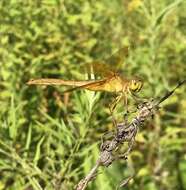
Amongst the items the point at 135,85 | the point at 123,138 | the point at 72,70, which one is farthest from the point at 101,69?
the point at 72,70

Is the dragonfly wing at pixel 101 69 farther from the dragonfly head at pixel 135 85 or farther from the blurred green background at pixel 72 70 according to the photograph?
the blurred green background at pixel 72 70

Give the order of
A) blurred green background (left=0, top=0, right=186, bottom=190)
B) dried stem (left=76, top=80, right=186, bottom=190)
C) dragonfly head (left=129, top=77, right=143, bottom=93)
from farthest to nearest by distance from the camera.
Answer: blurred green background (left=0, top=0, right=186, bottom=190) → dragonfly head (left=129, top=77, right=143, bottom=93) → dried stem (left=76, top=80, right=186, bottom=190)

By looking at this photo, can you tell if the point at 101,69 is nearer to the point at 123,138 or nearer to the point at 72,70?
the point at 123,138

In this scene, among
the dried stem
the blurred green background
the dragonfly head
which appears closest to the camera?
the dried stem

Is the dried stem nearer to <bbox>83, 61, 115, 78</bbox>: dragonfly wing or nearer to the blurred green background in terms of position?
<bbox>83, 61, 115, 78</bbox>: dragonfly wing

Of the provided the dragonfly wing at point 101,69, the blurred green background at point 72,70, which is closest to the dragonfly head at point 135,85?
the dragonfly wing at point 101,69

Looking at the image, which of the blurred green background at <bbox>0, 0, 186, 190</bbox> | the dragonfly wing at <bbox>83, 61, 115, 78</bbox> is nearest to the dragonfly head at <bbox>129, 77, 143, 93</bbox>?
the dragonfly wing at <bbox>83, 61, 115, 78</bbox>

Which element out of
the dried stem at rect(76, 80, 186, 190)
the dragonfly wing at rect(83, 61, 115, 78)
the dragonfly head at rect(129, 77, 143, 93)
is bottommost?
the dried stem at rect(76, 80, 186, 190)

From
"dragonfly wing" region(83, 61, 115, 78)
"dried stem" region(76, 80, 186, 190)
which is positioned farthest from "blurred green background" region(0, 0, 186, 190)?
"dried stem" region(76, 80, 186, 190)

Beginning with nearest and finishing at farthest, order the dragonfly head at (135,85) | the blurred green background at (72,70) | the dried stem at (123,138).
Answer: the dried stem at (123,138)
the dragonfly head at (135,85)
the blurred green background at (72,70)

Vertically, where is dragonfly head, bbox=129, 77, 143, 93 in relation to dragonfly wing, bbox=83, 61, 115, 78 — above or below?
below

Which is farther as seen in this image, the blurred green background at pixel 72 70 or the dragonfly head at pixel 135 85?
the blurred green background at pixel 72 70

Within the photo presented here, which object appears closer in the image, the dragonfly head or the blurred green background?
the dragonfly head

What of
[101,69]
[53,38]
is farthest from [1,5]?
[101,69]
